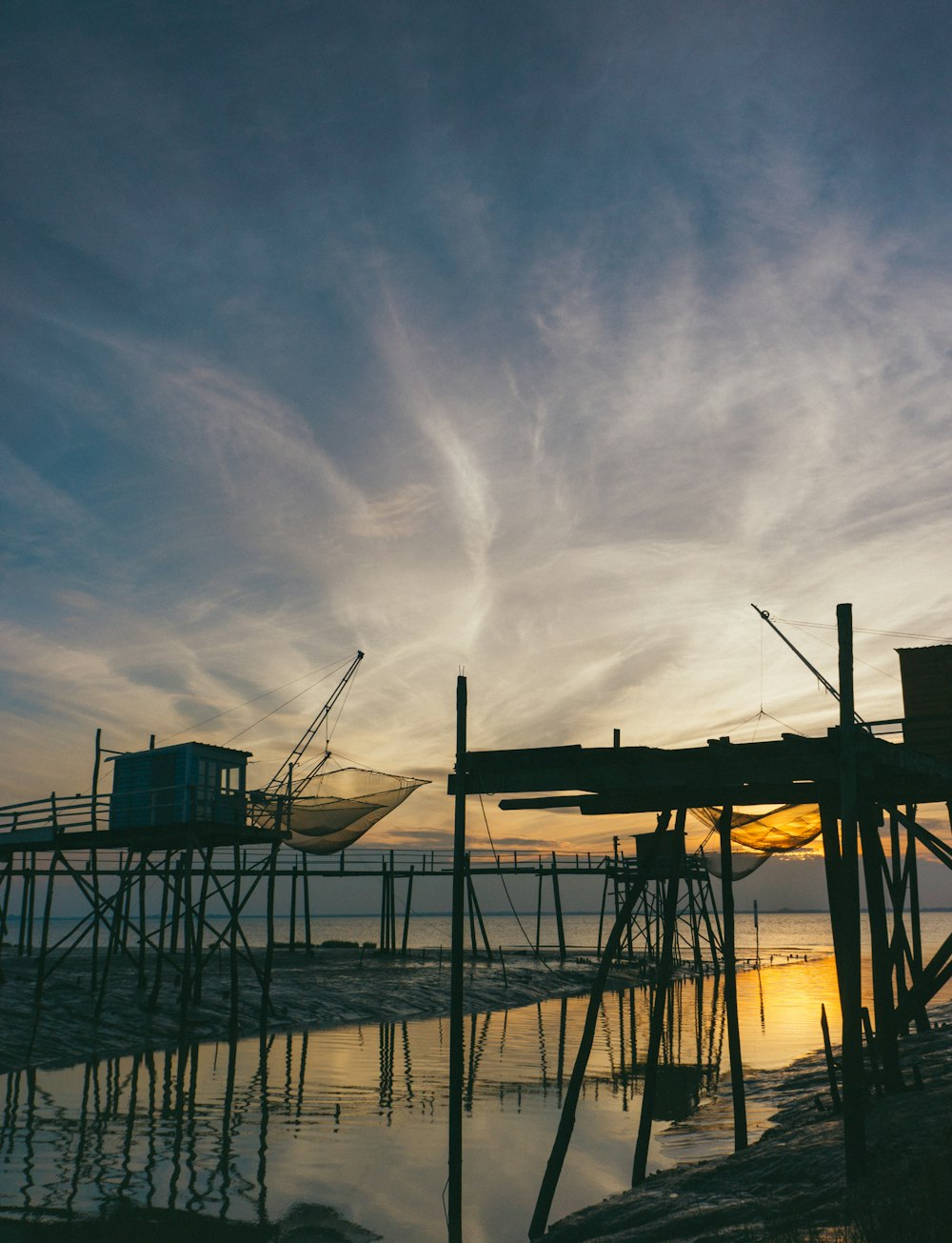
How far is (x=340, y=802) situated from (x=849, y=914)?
63.7 ft

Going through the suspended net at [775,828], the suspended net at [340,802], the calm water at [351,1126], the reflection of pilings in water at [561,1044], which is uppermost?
the suspended net at [340,802]

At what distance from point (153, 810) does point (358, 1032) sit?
26.8 feet

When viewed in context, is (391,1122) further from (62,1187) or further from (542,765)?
(542,765)

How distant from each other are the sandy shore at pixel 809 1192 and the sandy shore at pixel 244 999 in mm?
14012

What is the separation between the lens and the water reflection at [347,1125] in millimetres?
11961

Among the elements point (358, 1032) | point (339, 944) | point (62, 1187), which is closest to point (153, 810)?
point (358, 1032)

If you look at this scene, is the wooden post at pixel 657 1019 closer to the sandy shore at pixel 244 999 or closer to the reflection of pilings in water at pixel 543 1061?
the reflection of pilings in water at pixel 543 1061

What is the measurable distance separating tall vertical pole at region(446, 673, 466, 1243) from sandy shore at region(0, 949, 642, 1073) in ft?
39.8

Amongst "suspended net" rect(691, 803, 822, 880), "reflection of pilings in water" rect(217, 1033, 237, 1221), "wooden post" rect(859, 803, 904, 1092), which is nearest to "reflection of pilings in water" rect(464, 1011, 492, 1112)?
"reflection of pilings in water" rect(217, 1033, 237, 1221)

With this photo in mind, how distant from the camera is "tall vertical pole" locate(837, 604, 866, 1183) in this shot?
9.50m

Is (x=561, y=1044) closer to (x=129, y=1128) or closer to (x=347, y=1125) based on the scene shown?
(x=347, y=1125)

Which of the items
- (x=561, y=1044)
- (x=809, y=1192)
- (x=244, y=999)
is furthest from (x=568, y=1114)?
(x=244, y=999)

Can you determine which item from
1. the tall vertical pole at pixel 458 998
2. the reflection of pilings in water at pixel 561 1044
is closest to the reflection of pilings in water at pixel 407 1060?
the reflection of pilings in water at pixel 561 1044

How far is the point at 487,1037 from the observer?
26.9 metres
